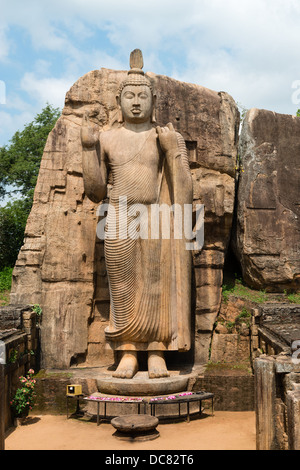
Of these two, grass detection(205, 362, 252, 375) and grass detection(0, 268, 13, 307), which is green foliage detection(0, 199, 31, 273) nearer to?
grass detection(0, 268, 13, 307)

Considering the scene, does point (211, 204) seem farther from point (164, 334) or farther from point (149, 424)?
point (149, 424)

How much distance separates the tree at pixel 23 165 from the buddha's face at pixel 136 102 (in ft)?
25.6

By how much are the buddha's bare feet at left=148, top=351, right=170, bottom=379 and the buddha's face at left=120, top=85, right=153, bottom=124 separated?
11.3 ft

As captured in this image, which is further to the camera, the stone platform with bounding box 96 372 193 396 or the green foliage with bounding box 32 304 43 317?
the green foliage with bounding box 32 304 43 317

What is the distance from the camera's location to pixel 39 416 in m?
6.93

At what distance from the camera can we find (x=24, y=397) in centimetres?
668

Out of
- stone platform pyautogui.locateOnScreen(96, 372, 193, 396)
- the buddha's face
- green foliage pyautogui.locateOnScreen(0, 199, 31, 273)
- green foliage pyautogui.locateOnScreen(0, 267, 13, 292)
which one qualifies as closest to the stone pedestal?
stone platform pyautogui.locateOnScreen(96, 372, 193, 396)

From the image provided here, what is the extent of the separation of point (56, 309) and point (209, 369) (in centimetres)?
253

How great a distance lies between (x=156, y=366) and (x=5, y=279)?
5305 mm

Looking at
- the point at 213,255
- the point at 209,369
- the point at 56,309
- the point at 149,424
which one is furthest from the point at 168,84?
the point at 149,424

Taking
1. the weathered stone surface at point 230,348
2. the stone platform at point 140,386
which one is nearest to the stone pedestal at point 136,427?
the stone platform at point 140,386

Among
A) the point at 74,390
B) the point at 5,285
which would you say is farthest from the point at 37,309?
the point at 5,285

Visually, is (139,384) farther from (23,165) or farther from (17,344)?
→ (23,165)

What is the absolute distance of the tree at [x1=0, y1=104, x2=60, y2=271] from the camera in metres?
15.1
